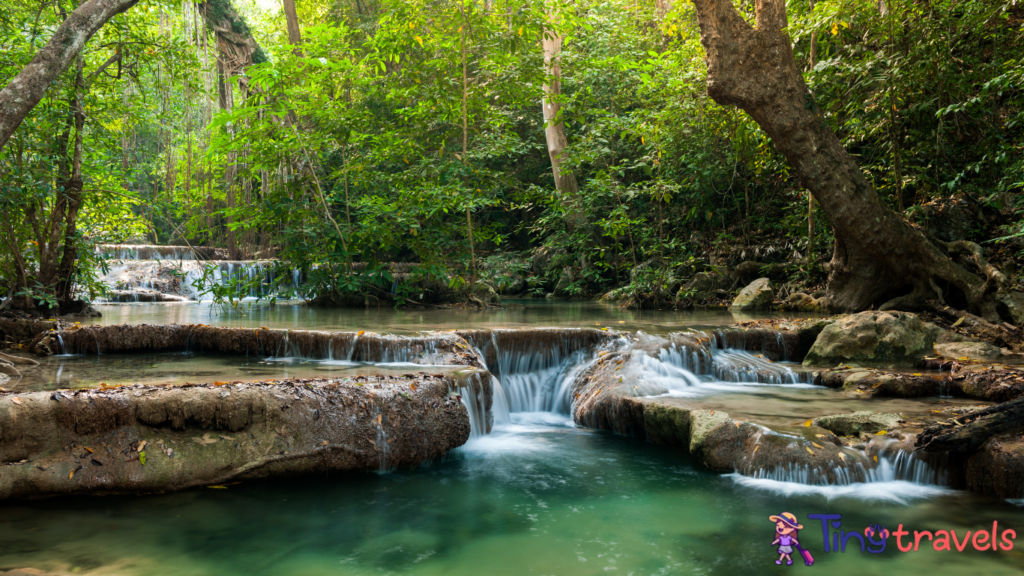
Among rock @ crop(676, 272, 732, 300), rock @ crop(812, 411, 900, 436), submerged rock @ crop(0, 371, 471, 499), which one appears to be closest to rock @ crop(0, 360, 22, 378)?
submerged rock @ crop(0, 371, 471, 499)

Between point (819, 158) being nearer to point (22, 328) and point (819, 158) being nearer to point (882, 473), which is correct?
point (882, 473)

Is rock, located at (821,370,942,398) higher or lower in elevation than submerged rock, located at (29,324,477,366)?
lower

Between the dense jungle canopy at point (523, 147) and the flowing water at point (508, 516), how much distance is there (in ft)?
10.1

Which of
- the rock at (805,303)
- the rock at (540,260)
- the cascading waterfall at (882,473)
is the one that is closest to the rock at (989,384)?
the cascading waterfall at (882,473)

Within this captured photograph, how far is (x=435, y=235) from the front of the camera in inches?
395

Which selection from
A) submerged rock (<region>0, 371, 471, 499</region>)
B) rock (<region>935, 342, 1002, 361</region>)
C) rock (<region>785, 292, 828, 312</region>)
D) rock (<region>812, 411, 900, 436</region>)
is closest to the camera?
submerged rock (<region>0, 371, 471, 499</region>)

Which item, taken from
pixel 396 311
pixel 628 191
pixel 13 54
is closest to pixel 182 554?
pixel 13 54

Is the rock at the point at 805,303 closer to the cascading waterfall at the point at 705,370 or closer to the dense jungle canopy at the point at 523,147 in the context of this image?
the dense jungle canopy at the point at 523,147

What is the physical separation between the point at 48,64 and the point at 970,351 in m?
8.89

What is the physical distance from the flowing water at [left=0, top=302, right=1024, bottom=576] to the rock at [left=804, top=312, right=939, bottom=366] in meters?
1.61

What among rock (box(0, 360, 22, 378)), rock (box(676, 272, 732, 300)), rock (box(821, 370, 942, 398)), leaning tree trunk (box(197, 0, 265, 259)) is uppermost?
leaning tree trunk (box(197, 0, 265, 259))

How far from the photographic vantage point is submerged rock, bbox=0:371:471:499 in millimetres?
3400

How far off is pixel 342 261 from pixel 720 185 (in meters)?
8.74

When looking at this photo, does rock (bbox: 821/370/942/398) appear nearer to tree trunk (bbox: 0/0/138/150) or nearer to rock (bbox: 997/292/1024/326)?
rock (bbox: 997/292/1024/326)
